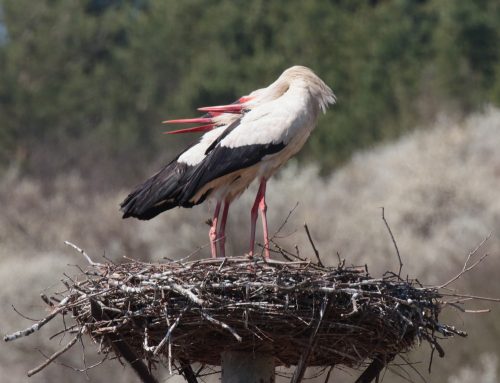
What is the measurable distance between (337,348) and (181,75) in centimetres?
3715

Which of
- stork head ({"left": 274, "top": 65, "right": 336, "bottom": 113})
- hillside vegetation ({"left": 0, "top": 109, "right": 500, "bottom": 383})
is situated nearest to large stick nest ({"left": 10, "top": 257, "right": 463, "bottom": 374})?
stork head ({"left": 274, "top": 65, "right": 336, "bottom": 113})

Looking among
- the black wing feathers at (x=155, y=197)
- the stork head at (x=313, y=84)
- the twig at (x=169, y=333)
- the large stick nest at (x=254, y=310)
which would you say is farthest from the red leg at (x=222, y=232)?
the twig at (x=169, y=333)

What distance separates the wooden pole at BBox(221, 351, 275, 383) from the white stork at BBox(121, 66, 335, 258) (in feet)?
4.96

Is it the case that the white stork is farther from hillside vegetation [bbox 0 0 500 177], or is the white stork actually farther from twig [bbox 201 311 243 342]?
hillside vegetation [bbox 0 0 500 177]

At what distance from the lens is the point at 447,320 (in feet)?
70.4

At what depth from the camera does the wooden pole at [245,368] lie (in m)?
9.38

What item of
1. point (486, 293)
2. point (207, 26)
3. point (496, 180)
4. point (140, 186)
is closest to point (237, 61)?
point (207, 26)

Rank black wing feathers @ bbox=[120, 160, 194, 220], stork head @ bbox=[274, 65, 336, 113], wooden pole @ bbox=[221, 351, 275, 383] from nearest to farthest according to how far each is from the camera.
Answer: wooden pole @ bbox=[221, 351, 275, 383]
black wing feathers @ bbox=[120, 160, 194, 220]
stork head @ bbox=[274, 65, 336, 113]

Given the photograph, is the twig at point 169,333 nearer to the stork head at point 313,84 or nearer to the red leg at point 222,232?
the red leg at point 222,232

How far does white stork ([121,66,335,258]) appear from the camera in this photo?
11.1 meters

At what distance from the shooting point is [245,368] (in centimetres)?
941

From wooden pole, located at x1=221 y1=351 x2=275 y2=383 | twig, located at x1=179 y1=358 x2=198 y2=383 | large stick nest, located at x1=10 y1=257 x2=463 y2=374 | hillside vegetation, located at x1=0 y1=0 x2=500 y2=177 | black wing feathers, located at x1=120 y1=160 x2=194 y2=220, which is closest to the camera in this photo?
large stick nest, located at x1=10 y1=257 x2=463 y2=374

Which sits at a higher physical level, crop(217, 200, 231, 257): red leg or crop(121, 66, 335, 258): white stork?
crop(121, 66, 335, 258): white stork

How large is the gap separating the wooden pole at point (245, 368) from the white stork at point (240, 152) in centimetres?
151
